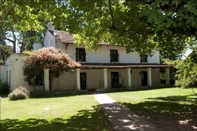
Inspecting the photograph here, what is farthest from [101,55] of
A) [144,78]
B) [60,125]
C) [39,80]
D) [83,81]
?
[60,125]

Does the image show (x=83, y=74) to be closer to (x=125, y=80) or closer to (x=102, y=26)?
(x=125, y=80)

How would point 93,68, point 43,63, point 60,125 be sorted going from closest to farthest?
point 60,125
point 43,63
point 93,68

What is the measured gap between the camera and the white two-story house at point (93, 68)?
1028 inches

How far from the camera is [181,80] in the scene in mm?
25203

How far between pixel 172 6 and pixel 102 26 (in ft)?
27.4

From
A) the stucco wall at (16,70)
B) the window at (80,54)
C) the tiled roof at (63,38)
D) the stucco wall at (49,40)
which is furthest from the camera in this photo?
the stucco wall at (49,40)

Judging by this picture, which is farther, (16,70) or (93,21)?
(16,70)

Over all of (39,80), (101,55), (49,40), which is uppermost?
(49,40)

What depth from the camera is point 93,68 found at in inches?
1084

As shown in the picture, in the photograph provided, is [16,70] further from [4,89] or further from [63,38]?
[63,38]

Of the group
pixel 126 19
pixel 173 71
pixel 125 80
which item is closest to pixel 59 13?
pixel 126 19

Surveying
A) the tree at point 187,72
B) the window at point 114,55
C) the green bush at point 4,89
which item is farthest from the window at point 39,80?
the tree at point 187,72

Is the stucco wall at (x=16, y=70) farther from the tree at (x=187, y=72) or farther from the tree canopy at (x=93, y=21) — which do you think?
the tree at (x=187, y=72)

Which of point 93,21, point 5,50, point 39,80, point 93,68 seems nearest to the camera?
point 93,21
